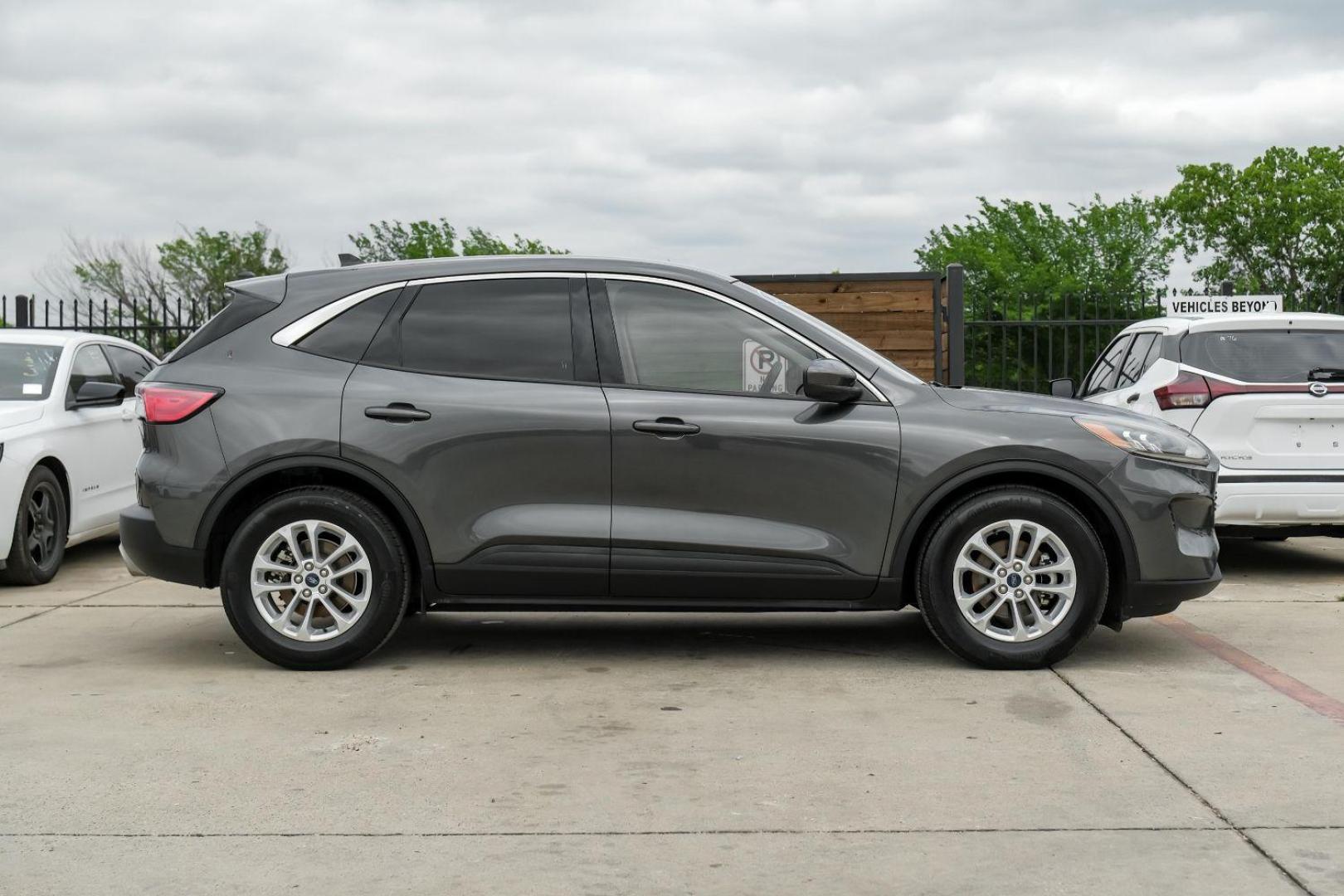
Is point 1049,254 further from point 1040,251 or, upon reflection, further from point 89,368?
point 89,368

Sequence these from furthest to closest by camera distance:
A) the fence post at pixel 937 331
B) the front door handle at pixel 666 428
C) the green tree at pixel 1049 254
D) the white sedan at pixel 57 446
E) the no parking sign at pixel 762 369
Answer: the green tree at pixel 1049 254
the fence post at pixel 937 331
the white sedan at pixel 57 446
the no parking sign at pixel 762 369
the front door handle at pixel 666 428

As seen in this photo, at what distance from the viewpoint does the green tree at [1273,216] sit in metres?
62.8

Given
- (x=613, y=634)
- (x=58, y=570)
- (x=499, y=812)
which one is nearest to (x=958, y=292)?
(x=613, y=634)

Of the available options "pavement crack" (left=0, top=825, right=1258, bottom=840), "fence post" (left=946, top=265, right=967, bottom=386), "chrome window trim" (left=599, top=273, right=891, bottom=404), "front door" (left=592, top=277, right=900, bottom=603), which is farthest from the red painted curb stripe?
"fence post" (left=946, top=265, right=967, bottom=386)

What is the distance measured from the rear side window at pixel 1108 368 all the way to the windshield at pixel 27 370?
6.94m

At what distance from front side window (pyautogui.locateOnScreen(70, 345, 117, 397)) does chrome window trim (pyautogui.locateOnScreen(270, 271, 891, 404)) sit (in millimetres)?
4089

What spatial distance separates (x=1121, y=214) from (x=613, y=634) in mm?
37200

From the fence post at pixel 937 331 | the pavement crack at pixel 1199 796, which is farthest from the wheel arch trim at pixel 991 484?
the fence post at pixel 937 331

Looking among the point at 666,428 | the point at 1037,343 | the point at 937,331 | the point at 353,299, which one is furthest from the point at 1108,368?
the point at 353,299

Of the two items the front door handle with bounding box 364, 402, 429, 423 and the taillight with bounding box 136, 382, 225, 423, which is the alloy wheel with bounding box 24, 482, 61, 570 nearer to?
the taillight with bounding box 136, 382, 225, 423

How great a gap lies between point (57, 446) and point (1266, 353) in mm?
7442

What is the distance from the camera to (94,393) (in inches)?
390

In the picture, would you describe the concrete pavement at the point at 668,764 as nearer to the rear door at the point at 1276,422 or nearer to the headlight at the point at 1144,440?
the headlight at the point at 1144,440

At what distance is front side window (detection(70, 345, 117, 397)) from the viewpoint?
10.2 meters
